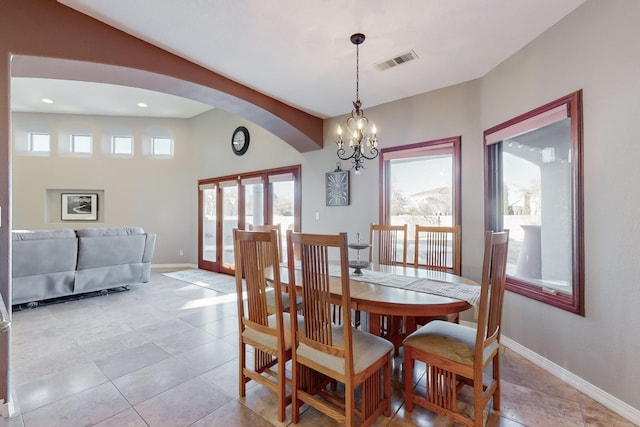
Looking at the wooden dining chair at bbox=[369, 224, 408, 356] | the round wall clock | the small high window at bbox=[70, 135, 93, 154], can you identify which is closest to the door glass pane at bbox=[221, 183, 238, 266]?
the round wall clock

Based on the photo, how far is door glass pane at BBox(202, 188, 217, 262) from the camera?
638 centimetres

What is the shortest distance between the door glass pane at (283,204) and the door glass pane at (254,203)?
1.13 feet

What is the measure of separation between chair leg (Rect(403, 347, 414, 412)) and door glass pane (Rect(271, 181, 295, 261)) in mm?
3404

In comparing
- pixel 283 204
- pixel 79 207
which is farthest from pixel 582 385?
pixel 79 207

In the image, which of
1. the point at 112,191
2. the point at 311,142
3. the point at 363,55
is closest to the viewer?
the point at 363,55

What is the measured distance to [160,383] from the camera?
2.12 meters

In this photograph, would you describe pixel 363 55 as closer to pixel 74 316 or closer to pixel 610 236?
pixel 610 236

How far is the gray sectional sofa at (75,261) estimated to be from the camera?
3.63m

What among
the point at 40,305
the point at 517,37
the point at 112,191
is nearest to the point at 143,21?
the point at 517,37

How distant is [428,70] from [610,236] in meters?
2.11

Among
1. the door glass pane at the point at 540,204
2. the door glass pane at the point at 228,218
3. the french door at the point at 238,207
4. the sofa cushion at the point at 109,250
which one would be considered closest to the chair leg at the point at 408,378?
the door glass pane at the point at 540,204

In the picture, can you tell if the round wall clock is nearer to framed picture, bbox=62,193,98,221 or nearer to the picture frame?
the picture frame

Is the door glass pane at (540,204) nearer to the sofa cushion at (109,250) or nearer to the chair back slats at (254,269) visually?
the chair back slats at (254,269)

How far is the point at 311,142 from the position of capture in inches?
172
